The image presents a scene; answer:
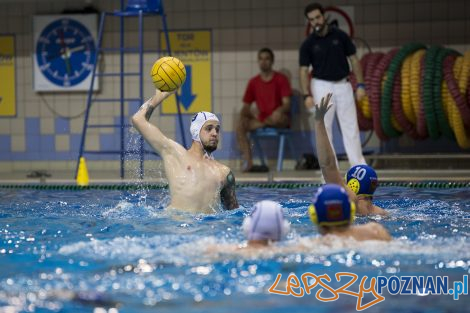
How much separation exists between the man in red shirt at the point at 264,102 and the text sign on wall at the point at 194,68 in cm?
89

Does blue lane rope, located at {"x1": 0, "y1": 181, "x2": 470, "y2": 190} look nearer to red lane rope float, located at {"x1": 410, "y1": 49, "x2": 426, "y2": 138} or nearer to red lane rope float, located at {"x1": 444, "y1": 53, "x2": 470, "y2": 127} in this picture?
red lane rope float, located at {"x1": 444, "y1": 53, "x2": 470, "y2": 127}

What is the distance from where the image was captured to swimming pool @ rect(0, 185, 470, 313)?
3.69 m

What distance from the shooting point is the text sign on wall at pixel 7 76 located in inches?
502

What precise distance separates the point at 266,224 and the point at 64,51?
344 inches

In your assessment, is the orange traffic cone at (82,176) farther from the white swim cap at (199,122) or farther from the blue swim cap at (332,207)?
the blue swim cap at (332,207)

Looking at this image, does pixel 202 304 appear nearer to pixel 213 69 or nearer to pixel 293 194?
pixel 293 194

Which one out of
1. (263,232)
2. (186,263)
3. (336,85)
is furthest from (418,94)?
(186,263)

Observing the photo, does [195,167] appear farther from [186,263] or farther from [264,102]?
[264,102]

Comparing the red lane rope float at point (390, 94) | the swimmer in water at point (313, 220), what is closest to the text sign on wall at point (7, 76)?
the red lane rope float at point (390, 94)

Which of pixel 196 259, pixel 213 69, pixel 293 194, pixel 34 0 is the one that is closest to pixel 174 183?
pixel 196 259

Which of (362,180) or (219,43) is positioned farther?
(219,43)

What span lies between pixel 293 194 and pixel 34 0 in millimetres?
6075

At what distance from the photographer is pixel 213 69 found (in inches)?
487

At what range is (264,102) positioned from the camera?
455 inches
